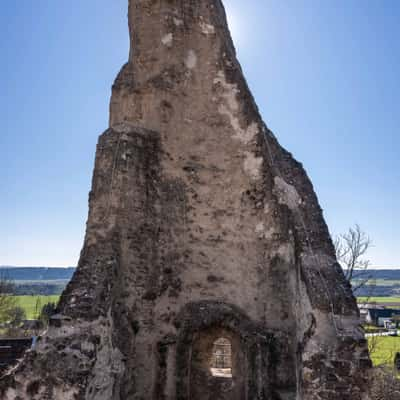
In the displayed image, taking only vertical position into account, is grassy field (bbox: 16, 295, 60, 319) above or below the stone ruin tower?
below

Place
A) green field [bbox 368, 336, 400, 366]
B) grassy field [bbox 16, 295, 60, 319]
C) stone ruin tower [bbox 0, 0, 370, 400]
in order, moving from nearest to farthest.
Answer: stone ruin tower [bbox 0, 0, 370, 400]
green field [bbox 368, 336, 400, 366]
grassy field [bbox 16, 295, 60, 319]

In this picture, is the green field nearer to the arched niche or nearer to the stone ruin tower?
the arched niche

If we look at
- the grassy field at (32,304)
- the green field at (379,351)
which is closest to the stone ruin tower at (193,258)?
the green field at (379,351)

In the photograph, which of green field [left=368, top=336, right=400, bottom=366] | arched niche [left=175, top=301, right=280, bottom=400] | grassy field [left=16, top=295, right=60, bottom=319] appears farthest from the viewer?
grassy field [left=16, top=295, right=60, bottom=319]

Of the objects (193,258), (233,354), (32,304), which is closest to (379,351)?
(233,354)

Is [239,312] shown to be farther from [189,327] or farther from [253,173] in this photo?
[253,173]

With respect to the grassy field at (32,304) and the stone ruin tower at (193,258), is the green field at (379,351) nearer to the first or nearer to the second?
the stone ruin tower at (193,258)

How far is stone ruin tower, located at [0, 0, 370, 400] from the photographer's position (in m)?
5.01

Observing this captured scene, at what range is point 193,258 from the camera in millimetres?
6711

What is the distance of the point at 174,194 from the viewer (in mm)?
6840

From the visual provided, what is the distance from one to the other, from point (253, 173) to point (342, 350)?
3.06 meters

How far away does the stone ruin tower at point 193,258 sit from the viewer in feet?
16.4

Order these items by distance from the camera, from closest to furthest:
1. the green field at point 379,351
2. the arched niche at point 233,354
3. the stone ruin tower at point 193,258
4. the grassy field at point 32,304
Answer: the stone ruin tower at point 193,258
the arched niche at point 233,354
the green field at point 379,351
the grassy field at point 32,304

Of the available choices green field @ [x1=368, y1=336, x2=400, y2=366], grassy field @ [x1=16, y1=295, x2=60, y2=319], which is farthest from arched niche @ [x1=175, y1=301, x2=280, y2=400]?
grassy field @ [x1=16, y1=295, x2=60, y2=319]
